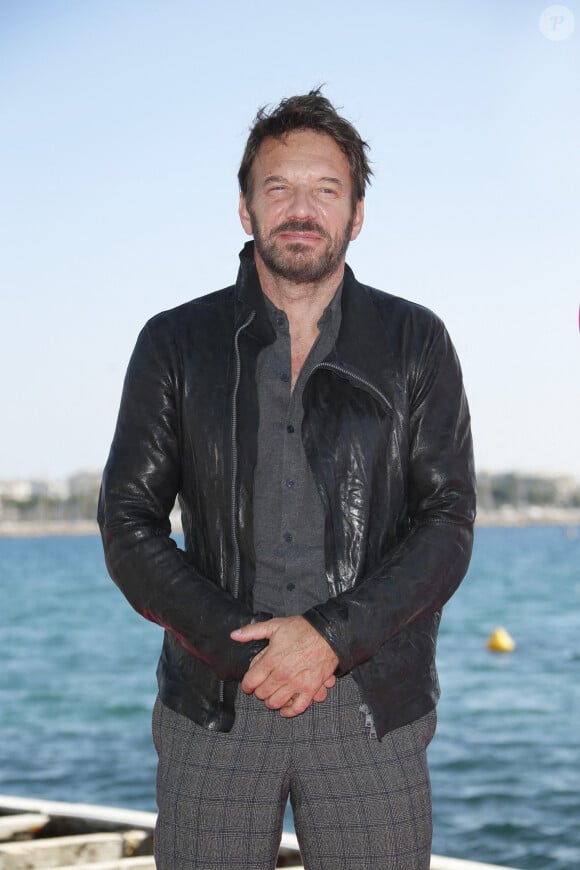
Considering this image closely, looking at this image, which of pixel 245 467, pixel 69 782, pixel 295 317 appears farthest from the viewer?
pixel 69 782

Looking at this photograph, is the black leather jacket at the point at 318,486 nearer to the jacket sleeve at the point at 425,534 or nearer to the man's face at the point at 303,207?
the jacket sleeve at the point at 425,534

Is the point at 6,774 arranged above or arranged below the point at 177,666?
below

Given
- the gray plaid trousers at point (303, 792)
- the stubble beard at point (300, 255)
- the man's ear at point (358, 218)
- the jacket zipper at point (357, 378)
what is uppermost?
the man's ear at point (358, 218)

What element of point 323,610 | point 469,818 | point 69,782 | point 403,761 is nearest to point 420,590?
point 323,610

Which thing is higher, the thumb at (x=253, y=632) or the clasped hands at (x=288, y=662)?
the thumb at (x=253, y=632)

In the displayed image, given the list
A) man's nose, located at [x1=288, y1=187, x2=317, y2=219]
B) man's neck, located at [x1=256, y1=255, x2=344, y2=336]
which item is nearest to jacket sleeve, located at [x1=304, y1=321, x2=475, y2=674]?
man's neck, located at [x1=256, y1=255, x2=344, y2=336]

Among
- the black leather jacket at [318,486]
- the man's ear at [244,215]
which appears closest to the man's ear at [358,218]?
the black leather jacket at [318,486]

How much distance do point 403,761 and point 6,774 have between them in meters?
12.4

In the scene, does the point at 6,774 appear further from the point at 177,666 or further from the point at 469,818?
the point at 177,666

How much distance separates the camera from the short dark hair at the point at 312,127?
231cm

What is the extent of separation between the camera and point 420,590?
2139 millimetres

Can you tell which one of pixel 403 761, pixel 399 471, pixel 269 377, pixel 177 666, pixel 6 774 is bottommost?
pixel 6 774

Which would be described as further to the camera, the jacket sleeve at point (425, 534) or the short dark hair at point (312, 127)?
the short dark hair at point (312, 127)

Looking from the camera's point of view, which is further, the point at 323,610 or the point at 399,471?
the point at 399,471
